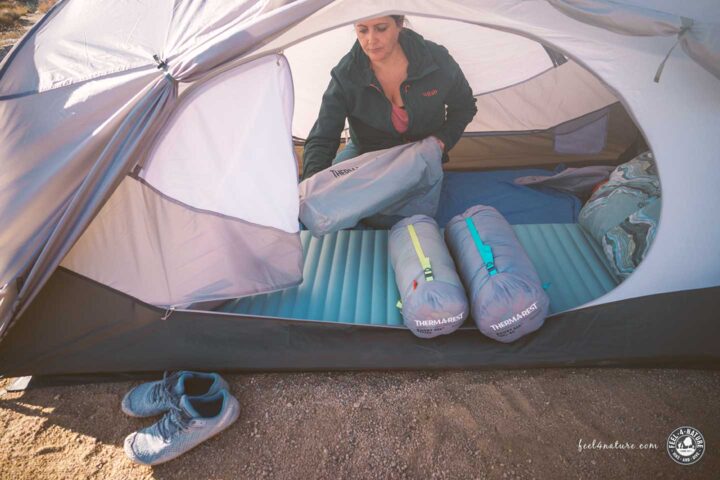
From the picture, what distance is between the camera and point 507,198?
2.55 metres

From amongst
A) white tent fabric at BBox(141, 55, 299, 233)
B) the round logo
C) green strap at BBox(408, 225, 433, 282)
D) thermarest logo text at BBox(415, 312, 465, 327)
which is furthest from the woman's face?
the round logo

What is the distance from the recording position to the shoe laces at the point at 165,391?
174 centimetres

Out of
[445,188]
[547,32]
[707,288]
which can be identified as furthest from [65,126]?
[707,288]

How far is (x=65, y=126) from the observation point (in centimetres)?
156

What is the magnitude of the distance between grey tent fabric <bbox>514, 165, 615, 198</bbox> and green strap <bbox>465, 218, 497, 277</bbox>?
870mm

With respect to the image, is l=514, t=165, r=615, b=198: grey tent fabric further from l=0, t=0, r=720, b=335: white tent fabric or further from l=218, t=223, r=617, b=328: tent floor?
l=0, t=0, r=720, b=335: white tent fabric

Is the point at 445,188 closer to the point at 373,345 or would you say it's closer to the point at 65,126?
the point at 373,345

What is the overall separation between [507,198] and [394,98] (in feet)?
2.66

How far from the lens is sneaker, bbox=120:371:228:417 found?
175 centimetres

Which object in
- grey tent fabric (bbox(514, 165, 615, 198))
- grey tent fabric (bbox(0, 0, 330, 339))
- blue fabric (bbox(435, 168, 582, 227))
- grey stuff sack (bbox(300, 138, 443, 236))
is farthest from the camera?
grey tent fabric (bbox(514, 165, 615, 198))

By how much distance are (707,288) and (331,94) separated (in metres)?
1.73

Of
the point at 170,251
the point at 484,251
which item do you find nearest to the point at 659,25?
the point at 484,251

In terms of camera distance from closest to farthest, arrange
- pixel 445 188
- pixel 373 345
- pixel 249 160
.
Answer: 1. pixel 249 160
2. pixel 373 345
3. pixel 445 188

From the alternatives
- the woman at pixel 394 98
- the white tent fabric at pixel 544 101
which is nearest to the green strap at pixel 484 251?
the woman at pixel 394 98
